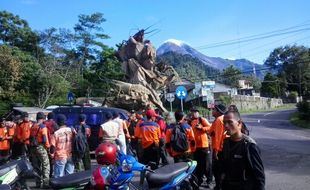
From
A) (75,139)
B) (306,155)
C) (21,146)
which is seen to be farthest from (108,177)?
(306,155)

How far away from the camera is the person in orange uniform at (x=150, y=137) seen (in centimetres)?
1023

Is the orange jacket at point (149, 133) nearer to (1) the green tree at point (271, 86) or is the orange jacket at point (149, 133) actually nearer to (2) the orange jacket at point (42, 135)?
(2) the orange jacket at point (42, 135)

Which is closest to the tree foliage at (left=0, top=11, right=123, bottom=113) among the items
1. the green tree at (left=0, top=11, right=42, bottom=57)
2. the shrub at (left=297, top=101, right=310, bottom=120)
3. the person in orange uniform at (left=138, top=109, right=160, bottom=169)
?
the green tree at (left=0, top=11, right=42, bottom=57)

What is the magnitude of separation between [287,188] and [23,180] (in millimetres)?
5432

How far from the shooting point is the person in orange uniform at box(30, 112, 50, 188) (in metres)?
10.2

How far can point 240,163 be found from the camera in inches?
171

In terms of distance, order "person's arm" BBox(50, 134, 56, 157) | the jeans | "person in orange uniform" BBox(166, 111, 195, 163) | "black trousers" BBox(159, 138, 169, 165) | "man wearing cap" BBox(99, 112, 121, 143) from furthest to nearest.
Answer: "man wearing cap" BBox(99, 112, 121, 143), "black trousers" BBox(159, 138, 169, 165), "person's arm" BBox(50, 134, 56, 157), the jeans, "person in orange uniform" BBox(166, 111, 195, 163)

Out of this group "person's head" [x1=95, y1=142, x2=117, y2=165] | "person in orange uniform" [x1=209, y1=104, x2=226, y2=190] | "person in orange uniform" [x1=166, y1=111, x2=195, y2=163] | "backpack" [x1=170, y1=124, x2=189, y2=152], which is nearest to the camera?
"person's head" [x1=95, y1=142, x2=117, y2=165]

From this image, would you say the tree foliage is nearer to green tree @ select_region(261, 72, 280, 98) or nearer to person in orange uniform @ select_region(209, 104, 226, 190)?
person in orange uniform @ select_region(209, 104, 226, 190)

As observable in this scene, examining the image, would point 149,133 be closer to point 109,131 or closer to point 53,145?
point 109,131

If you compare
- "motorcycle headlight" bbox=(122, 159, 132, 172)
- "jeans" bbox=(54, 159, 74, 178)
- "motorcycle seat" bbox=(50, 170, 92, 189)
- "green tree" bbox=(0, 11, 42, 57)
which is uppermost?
"green tree" bbox=(0, 11, 42, 57)

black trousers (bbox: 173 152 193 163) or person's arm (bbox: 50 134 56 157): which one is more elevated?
person's arm (bbox: 50 134 56 157)

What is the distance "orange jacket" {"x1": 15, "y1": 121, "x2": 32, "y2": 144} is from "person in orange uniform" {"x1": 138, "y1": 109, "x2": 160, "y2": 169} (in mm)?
3152

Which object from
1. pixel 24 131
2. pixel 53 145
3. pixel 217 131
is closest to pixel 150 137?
pixel 53 145
